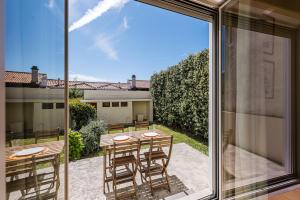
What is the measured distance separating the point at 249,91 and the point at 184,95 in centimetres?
326

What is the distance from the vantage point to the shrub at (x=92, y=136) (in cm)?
323

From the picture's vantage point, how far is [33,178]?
739 mm

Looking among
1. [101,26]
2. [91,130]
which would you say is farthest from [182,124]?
[101,26]

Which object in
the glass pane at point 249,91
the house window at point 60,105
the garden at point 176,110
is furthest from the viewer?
the garden at point 176,110

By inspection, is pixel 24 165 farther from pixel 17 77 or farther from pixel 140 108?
pixel 140 108

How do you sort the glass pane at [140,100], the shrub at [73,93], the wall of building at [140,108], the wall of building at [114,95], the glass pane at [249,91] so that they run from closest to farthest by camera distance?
the shrub at [73,93]
the glass pane at [249,91]
the glass pane at [140,100]
the wall of building at [114,95]
the wall of building at [140,108]

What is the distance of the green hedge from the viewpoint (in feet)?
12.6

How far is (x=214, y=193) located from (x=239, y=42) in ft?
4.41

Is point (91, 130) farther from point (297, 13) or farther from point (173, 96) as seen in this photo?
point (297, 13)

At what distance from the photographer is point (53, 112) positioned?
85 centimetres

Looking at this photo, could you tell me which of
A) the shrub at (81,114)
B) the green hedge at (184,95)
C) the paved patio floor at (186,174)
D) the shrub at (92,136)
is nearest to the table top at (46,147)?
the paved patio floor at (186,174)

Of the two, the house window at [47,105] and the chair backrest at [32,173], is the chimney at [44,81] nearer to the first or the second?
the house window at [47,105]

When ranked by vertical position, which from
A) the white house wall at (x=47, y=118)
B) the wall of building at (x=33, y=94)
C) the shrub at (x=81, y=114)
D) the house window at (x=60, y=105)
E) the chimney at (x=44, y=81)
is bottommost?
the shrub at (x=81, y=114)

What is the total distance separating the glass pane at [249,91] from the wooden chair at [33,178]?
1.27m
